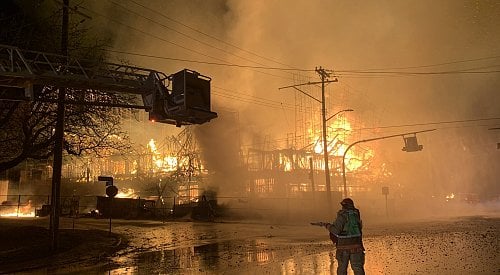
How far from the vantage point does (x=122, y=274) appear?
8.82 m

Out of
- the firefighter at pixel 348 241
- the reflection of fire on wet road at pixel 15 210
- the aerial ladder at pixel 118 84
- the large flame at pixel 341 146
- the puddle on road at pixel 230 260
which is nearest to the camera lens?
the firefighter at pixel 348 241

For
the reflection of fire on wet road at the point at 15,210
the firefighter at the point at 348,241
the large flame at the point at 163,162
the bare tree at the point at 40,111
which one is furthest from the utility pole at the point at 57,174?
the large flame at the point at 163,162

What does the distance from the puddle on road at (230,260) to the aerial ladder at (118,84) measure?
3729 millimetres

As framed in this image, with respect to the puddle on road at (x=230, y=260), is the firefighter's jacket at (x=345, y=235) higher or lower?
higher

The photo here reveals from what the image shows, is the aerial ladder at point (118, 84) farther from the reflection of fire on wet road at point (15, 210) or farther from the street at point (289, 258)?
the reflection of fire on wet road at point (15, 210)

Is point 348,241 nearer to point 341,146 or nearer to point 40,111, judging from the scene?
point 40,111

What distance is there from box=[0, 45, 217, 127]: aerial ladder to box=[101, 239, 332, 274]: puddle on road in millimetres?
3729

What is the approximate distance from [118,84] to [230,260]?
5656 mm

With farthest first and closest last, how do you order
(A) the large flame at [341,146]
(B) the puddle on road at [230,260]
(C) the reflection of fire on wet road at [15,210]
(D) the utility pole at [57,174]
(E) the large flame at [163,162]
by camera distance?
1. (A) the large flame at [341,146]
2. (E) the large flame at [163,162]
3. (C) the reflection of fire on wet road at [15,210]
4. (D) the utility pole at [57,174]
5. (B) the puddle on road at [230,260]

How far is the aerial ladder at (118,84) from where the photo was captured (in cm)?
816

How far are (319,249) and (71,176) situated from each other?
177ft

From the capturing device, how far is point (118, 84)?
30.0 ft

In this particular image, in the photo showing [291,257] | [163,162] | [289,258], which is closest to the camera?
[289,258]

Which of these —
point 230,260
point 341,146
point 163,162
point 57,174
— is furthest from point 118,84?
point 341,146
